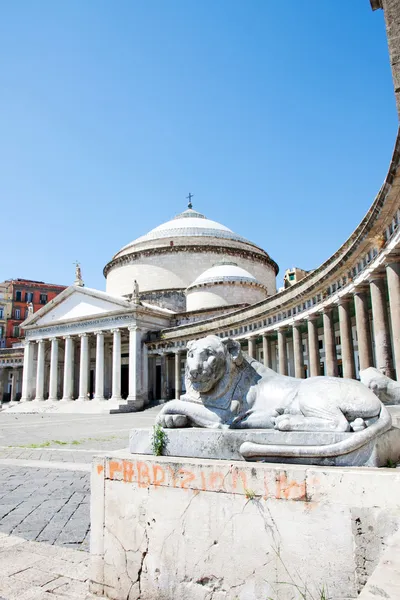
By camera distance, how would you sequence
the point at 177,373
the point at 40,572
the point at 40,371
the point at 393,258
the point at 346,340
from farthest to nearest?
1. the point at 40,371
2. the point at 177,373
3. the point at 346,340
4. the point at 393,258
5. the point at 40,572

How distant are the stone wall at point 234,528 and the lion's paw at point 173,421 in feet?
1.05

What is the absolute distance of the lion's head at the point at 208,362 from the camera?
3.56 metres

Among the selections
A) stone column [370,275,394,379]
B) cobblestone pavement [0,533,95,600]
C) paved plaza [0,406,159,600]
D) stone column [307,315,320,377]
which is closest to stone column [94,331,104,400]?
stone column [307,315,320,377]

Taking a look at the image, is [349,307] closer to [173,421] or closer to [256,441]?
[173,421]

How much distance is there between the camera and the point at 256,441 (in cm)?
318

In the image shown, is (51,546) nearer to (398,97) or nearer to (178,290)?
(398,97)

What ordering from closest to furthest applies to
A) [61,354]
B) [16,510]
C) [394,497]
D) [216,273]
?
[394,497]
[16,510]
[216,273]
[61,354]

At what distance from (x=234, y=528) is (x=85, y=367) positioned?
39.9 m

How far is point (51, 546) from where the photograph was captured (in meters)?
4.42

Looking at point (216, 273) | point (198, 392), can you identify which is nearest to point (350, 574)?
point (198, 392)

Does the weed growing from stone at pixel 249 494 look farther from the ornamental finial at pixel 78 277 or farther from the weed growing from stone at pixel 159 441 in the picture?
the ornamental finial at pixel 78 277

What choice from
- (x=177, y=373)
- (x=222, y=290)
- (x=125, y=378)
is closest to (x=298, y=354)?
(x=177, y=373)

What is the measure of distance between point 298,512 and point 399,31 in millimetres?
3589

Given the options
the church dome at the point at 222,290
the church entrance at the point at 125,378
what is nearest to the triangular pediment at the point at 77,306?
the church dome at the point at 222,290
